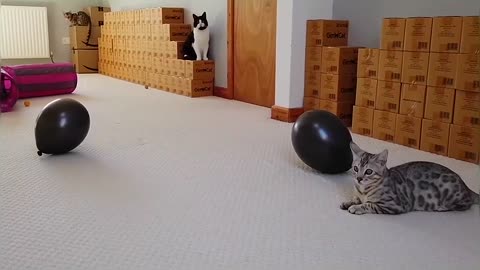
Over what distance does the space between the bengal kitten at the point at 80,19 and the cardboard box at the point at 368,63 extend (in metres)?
5.60

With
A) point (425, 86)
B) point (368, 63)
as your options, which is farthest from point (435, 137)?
point (368, 63)

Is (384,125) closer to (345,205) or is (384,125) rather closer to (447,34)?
(447,34)

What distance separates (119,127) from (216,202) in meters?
1.84

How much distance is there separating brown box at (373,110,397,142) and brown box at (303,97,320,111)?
0.63 m

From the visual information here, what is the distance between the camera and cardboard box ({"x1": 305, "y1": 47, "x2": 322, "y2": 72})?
3.79 meters

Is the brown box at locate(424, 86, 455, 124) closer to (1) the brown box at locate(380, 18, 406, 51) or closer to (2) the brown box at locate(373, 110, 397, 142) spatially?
(2) the brown box at locate(373, 110, 397, 142)

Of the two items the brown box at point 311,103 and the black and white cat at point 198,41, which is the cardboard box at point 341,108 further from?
the black and white cat at point 198,41

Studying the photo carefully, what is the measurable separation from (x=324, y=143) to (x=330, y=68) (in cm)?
143

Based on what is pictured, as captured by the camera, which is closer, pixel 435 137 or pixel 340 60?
pixel 435 137

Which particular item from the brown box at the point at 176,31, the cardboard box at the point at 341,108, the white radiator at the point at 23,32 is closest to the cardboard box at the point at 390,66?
the cardboard box at the point at 341,108

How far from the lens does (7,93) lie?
4391 mm

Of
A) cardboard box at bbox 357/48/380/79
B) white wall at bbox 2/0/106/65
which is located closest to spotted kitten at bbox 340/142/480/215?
cardboard box at bbox 357/48/380/79

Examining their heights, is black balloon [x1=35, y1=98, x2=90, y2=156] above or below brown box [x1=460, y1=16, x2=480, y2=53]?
below

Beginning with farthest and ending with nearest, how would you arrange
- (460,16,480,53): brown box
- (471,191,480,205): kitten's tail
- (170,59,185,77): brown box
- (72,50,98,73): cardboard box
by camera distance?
(72,50,98,73): cardboard box, (170,59,185,77): brown box, (460,16,480,53): brown box, (471,191,480,205): kitten's tail
